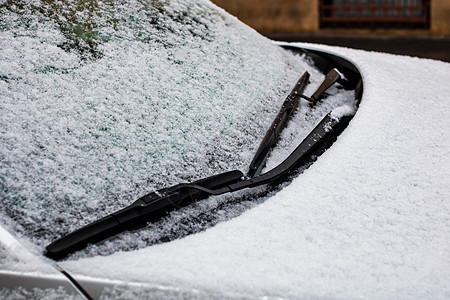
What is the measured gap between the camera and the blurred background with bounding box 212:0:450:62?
7.54m

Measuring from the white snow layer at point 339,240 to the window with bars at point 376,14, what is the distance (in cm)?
716

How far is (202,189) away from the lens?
1170 mm

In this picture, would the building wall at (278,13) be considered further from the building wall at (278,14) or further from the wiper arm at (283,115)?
the wiper arm at (283,115)

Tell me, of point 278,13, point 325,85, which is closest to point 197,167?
point 325,85

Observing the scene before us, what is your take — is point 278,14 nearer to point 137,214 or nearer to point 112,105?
point 112,105

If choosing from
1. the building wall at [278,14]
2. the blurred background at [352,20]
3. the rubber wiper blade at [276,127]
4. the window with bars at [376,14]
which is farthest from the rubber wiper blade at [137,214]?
the window with bars at [376,14]

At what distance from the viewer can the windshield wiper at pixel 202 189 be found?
1.04m

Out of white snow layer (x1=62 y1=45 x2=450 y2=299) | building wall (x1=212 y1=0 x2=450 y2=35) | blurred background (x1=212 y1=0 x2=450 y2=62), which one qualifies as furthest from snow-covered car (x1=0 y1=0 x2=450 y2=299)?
building wall (x1=212 y1=0 x2=450 y2=35)

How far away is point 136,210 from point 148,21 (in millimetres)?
815

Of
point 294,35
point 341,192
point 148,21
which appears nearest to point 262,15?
point 294,35

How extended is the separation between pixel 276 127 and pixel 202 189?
422 millimetres

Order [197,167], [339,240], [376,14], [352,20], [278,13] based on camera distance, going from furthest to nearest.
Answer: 1. [278,13]
2. [352,20]
3. [376,14]
4. [197,167]
5. [339,240]

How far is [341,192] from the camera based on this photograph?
1.17 meters

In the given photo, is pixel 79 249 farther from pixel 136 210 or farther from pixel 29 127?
pixel 29 127
